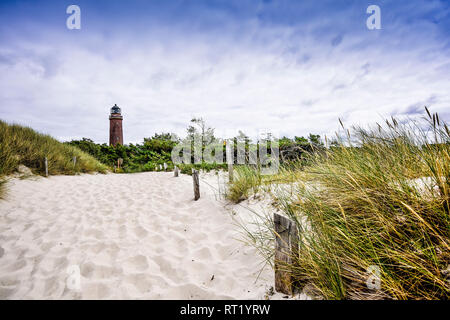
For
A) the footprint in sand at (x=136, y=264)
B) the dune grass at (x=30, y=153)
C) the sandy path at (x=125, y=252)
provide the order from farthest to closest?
the dune grass at (x=30, y=153), the footprint in sand at (x=136, y=264), the sandy path at (x=125, y=252)

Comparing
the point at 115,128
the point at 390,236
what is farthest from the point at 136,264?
the point at 115,128

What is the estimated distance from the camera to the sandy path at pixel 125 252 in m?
2.12

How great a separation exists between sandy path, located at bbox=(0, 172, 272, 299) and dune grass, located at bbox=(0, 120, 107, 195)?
8.55ft

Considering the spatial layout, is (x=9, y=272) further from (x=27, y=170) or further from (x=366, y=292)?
(x=27, y=170)

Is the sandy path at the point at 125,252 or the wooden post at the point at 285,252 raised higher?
the wooden post at the point at 285,252

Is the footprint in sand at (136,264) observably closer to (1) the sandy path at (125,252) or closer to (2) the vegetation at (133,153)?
(1) the sandy path at (125,252)

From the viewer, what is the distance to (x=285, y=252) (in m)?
1.87

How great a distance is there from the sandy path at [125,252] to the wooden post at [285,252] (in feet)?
Answer: 0.88

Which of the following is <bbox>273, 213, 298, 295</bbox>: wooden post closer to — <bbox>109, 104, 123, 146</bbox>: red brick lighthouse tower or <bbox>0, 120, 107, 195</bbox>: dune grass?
<bbox>0, 120, 107, 195</bbox>: dune grass

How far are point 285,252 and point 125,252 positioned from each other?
2266mm

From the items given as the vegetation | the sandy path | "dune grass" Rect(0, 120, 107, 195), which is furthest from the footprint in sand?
the vegetation

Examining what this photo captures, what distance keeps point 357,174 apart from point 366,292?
4.06ft

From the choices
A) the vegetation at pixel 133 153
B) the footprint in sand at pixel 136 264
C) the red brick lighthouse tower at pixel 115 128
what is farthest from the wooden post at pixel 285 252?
the red brick lighthouse tower at pixel 115 128

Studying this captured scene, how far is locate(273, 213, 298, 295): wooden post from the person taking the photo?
6.00ft
